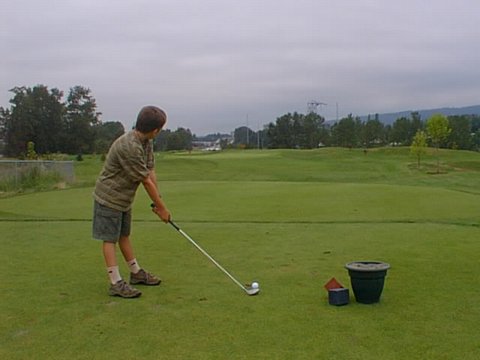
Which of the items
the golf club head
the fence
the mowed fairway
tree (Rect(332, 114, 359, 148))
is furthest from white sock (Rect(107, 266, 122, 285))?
tree (Rect(332, 114, 359, 148))

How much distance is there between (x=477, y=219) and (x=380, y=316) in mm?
7248

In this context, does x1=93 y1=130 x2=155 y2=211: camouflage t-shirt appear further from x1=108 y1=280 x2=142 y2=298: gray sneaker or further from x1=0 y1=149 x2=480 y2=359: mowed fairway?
x1=0 y1=149 x2=480 y2=359: mowed fairway

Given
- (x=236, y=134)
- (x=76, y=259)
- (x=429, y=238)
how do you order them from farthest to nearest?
(x=236, y=134), (x=429, y=238), (x=76, y=259)

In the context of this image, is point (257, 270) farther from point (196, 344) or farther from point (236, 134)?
point (236, 134)

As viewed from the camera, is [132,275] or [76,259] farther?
[76,259]

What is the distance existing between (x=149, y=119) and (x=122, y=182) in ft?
2.07

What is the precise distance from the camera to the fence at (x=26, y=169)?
21.8 m

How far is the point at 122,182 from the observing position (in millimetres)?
5457

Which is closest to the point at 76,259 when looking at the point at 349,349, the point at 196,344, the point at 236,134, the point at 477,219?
the point at 196,344

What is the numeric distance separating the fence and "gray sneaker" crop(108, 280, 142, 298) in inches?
699

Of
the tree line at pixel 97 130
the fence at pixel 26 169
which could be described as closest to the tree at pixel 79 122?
the tree line at pixel 97 130

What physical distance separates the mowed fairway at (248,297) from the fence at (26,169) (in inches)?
416

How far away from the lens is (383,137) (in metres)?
78.2

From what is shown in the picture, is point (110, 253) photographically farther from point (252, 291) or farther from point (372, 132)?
point (372, 132)
